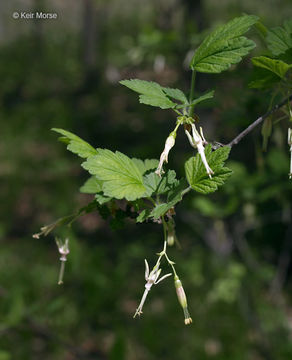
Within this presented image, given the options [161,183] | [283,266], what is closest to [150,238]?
[283,266]

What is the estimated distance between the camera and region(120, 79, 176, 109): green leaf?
2.72 feet

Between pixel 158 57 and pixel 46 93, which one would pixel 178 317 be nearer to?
pixel 158 57

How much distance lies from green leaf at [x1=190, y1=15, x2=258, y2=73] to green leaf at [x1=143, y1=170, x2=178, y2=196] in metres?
0.24

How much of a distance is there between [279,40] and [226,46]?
0.49 feet

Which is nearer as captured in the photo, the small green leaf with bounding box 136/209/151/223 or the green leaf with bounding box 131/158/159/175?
the small green leaf with bounding box 136/209/151/223

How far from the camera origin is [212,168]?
0.78 m

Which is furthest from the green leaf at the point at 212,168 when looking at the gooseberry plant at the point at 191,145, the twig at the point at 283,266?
the twig at the point at 283,266

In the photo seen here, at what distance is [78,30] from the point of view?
15.2 m

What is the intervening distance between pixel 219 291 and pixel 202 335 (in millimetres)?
964

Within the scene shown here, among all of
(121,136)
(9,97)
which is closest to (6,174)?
(121,136)

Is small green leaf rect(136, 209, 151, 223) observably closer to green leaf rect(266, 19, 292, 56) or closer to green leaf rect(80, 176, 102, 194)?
green leaf rect(80, 176, 102, 194)

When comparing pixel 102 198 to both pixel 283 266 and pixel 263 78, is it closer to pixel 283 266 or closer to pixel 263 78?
pixel 263 78

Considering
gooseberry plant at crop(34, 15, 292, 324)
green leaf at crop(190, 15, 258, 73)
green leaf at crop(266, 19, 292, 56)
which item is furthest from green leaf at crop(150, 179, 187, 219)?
green leaf at crop(266, 19, 292, 56)

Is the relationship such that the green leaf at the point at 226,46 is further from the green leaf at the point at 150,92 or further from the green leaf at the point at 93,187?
the green leaf at the point at 93,187
